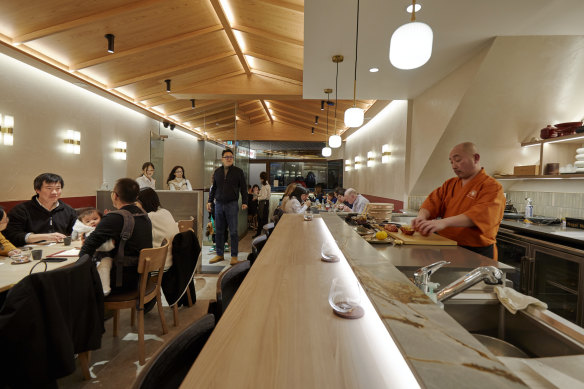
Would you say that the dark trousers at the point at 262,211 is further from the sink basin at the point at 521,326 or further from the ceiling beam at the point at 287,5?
the sink basin at the point at 521,326

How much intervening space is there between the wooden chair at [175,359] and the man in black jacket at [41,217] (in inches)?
103

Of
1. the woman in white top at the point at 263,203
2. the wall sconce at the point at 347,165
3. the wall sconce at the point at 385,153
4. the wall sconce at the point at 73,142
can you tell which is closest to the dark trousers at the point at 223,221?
the wall sconce at the point at 73,142

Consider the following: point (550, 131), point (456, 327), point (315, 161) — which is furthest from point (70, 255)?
point (315, 161)

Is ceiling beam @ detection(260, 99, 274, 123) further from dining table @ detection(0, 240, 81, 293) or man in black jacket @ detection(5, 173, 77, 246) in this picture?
dining table @ detection(0, 240, 81, 293)

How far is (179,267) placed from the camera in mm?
2680

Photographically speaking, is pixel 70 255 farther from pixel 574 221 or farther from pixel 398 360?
pixel 574 221

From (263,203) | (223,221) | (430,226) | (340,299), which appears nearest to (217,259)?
(223,221)

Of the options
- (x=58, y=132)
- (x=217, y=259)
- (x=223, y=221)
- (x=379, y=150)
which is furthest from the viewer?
(x=379, y=150)

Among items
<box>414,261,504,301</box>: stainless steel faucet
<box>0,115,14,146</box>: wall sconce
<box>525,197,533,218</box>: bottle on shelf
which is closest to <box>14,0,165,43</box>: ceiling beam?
<box>0,115,14,146</box>: wall sconce

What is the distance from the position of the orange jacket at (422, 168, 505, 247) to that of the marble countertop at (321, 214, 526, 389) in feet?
3.60

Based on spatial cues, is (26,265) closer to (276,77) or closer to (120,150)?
(276,77)

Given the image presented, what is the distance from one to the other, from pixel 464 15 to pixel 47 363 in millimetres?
3743

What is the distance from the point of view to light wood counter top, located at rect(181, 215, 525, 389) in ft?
2.05

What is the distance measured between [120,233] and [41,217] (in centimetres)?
142
